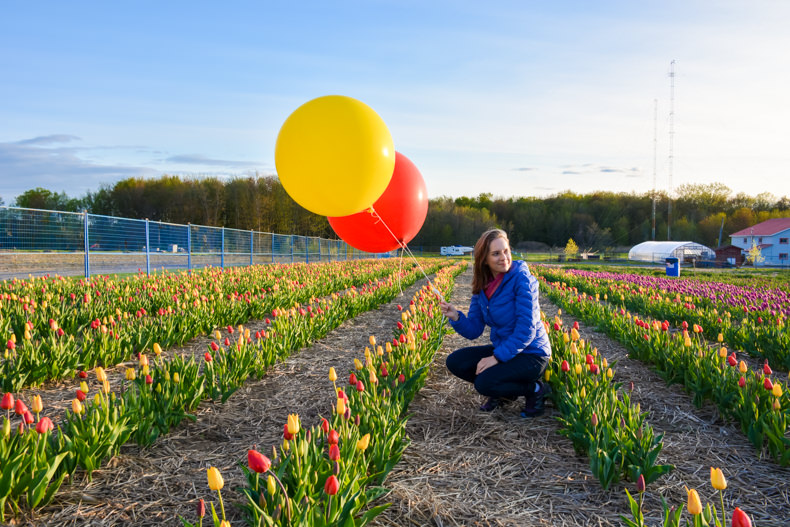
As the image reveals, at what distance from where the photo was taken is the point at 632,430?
2.77 meters

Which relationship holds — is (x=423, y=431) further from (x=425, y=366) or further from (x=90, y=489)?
(x=90, y=489)

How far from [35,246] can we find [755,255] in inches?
2099

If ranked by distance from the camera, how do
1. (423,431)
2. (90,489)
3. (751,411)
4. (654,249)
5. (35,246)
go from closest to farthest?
(90,489)
(751,411)
(423,431)
(35,246)
(654,249)

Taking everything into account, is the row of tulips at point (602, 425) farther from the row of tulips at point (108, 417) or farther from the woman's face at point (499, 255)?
the row of tulips at point (108, 417)

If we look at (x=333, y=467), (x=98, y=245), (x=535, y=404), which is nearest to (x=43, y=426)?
(x=333, y=467)

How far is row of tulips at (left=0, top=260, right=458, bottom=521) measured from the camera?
7.29 feet

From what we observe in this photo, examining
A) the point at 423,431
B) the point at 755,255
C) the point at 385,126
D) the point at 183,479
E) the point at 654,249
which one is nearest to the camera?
the point at 183,479

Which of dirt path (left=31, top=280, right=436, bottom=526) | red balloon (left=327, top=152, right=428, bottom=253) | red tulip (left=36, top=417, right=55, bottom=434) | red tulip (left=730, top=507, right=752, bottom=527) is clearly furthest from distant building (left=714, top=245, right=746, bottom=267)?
red tulip (left=36, top=417, right=55, bottom=434)

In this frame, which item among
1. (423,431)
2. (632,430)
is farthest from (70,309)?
(632,430)

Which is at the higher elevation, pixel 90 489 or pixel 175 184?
pixel 175 184

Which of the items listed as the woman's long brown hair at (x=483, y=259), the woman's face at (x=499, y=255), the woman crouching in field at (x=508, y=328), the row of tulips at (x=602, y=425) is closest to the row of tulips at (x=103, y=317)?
the woman's long brown hair at (x=483, y=259)

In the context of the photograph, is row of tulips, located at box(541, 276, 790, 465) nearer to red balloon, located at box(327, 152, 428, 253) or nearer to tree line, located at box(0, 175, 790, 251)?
red balloon, located at box(327, 152, 428, 253)

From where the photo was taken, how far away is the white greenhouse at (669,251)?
172 feet

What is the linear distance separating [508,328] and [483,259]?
558mm
